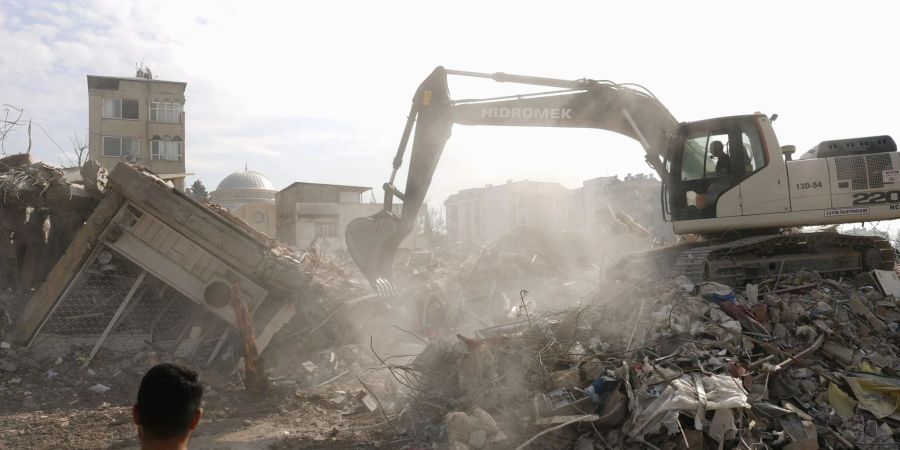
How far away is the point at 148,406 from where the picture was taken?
206 cm

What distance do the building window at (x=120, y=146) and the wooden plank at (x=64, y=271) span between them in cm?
3206

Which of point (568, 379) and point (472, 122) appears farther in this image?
point (472, 122)

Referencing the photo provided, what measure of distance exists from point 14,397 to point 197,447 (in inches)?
108

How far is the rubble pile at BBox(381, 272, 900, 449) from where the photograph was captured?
14.3ft

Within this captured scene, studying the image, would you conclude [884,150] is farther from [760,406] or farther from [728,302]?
[760,406]

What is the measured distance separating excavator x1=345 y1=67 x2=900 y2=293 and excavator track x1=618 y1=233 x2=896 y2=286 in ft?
0.05

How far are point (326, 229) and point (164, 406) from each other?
3755cm

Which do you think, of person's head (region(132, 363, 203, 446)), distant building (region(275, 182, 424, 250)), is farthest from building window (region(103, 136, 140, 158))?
person's head (region(132, 363, 203, 446))

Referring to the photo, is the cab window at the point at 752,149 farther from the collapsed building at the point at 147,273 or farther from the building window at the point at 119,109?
the building window at the point at 119,109

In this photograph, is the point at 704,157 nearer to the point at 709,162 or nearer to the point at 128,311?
the point at 709,162

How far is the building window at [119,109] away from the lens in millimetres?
35344

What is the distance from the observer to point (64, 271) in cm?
742

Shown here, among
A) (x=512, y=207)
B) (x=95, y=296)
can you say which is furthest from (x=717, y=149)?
(x=512, y=207)

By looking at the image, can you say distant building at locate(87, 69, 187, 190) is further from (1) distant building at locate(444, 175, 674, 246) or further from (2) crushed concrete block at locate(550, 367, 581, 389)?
(2) crushed concrete block at locate(550, 367, 581, 389)
